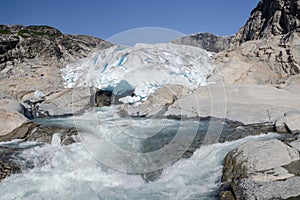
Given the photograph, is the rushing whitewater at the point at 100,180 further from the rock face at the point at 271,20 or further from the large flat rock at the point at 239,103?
the rock face at the point at 271,20

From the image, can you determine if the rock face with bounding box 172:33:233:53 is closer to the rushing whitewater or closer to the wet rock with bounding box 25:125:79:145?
the wet rock with bounding box 25:125:79:145

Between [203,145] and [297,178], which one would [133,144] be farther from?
[297,178]

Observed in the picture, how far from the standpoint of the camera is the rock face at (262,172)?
4975 mm

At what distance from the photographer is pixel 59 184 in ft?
21.8

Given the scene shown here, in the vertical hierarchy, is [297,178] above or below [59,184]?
above

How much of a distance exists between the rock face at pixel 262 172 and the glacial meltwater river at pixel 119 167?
1.49ft

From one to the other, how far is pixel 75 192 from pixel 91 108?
9467mm

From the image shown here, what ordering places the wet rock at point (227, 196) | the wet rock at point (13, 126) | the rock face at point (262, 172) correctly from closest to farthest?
the rock face at point (262, 172) < the wet rock at point (227, 196) < the wet rock at point (13, 126)

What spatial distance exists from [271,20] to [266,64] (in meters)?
7.87

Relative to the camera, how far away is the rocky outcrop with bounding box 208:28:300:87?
688 inches

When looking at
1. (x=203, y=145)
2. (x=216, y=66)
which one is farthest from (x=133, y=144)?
(x=216, y=66)

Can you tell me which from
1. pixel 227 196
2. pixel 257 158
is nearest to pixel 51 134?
pixel 227 196

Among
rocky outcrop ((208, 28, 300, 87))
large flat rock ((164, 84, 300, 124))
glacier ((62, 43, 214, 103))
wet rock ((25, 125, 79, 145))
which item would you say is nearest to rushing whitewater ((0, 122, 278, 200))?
wet rock ((25, 125, 79, 145))

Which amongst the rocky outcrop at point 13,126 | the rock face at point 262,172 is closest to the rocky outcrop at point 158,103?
the rocky outcrop at point 13,126
